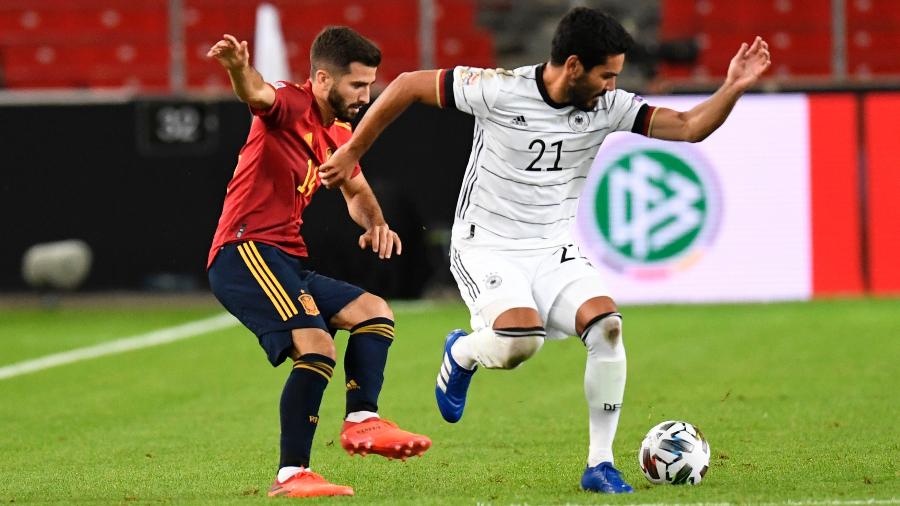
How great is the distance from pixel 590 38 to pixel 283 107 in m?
1.22

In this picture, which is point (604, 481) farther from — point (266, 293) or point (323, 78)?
point (323, 78)

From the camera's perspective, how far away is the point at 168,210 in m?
16.7

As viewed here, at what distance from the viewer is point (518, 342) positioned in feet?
20.2

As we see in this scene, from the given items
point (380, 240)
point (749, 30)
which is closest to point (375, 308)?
point (380, 240)

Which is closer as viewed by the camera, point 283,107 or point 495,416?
point 283,107

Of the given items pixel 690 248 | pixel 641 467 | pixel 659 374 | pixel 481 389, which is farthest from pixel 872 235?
pixel 641 467

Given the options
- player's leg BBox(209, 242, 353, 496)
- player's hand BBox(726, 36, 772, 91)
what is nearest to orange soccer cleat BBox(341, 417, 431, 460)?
player's leg BBox(209, 242, 353, 496)

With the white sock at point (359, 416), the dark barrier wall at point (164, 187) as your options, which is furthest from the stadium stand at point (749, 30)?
the white sock at point (359, 416)

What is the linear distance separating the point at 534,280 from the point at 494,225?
0.31 metres

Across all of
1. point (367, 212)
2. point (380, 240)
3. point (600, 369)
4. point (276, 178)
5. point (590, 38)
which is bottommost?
point (600, 369)

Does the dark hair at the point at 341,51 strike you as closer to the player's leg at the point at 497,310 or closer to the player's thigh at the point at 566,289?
the player's leg at the point at 497,310

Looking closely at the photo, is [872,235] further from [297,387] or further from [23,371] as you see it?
[297,387]

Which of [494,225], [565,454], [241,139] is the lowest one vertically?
[565,454]

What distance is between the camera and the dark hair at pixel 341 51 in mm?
6207
